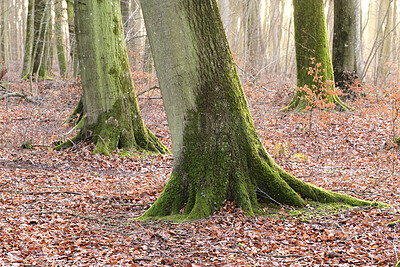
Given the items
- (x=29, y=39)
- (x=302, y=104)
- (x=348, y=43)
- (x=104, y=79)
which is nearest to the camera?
(x=104, y=79)

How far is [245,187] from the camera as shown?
4691mm

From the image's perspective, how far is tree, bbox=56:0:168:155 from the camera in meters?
8.44

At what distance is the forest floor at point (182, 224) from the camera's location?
11.9ft

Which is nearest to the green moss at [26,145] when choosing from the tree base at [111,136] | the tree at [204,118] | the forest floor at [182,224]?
the forest floor at [182,224]

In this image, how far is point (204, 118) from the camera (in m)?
4.64

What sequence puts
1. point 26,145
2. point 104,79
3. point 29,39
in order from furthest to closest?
point 29,39, point 26,145, point 104,79

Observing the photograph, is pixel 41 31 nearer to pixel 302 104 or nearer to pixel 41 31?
pixel 41 31

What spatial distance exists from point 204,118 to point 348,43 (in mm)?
9514

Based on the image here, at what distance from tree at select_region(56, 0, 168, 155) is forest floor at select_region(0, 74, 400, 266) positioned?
1.72 feet

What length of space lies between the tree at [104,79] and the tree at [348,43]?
290 inches

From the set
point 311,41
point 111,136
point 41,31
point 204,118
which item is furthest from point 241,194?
point 41,31

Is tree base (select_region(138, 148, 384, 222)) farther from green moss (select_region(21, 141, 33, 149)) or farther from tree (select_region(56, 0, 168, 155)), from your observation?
green moss (select_region(21, 141, 33, 149))

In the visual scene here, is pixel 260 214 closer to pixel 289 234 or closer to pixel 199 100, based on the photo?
pixel 289 234

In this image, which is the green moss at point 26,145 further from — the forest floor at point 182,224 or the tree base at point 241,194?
the tree base at point 241,194
